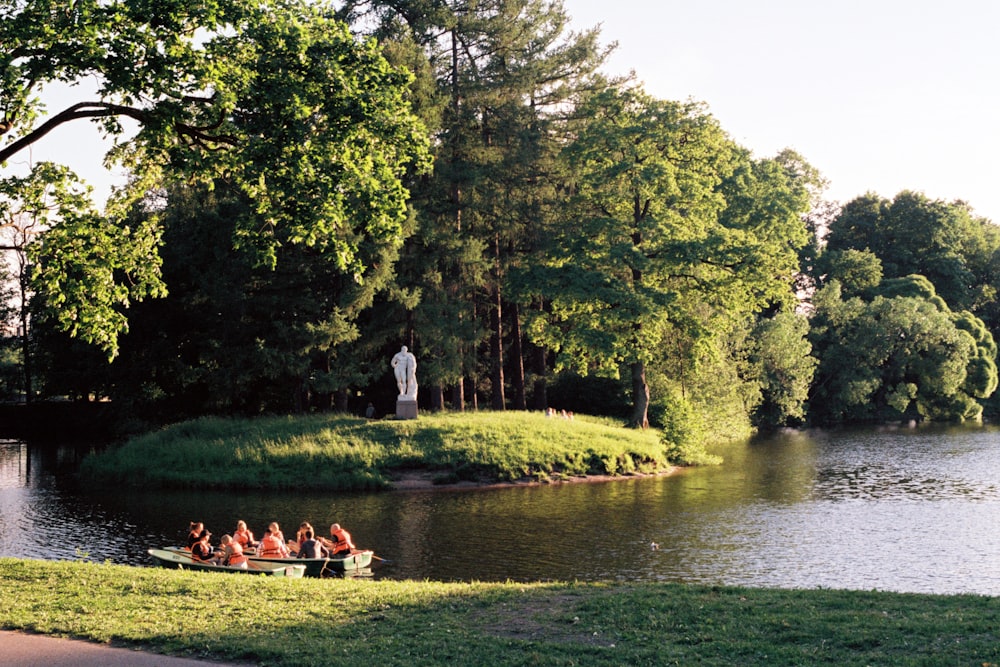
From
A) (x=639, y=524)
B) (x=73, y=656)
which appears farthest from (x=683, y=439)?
(x=73, y=656)

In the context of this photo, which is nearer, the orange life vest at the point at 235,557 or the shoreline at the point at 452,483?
the orange life vest at the point at 235,557

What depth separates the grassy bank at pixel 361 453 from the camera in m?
33.4

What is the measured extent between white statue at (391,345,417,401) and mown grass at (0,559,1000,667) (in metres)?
22.8

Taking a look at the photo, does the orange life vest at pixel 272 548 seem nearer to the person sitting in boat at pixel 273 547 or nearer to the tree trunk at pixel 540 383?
the person sitting in boat at pixel 273 547

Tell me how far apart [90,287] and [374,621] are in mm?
9249

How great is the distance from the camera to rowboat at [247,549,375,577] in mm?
19484

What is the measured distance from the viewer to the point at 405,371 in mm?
37531

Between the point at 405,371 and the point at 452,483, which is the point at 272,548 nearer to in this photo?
the point at 452,483

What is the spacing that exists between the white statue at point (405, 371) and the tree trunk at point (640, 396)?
12.1 m

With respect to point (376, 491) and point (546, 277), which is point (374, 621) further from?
point (546, 277)

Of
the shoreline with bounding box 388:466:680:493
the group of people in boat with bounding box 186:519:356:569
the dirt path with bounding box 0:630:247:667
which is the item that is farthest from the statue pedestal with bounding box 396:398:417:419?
the dirt path with bounding box 0:630:247:667

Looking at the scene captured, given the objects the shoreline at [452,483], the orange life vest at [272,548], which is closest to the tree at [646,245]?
the shoreline at [452,483]

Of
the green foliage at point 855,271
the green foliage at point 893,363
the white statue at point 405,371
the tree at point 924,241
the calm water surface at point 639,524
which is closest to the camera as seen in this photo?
the calm water surface at point 639,524

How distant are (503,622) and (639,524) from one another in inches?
579
